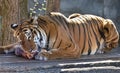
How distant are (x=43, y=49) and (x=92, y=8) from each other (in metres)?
5.01

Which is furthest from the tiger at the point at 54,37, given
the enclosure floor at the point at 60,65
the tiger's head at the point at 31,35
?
the enclosure floor at the point at 60,65

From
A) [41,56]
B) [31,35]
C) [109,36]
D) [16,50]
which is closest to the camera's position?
[41,56]

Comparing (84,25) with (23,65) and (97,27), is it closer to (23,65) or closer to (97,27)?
(97,27)

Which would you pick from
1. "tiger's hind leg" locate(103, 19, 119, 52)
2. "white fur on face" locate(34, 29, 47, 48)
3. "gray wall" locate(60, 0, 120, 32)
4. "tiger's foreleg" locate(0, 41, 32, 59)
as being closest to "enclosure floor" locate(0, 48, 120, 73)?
"tiger's foreleg" locate(0, 41, 32, 59)

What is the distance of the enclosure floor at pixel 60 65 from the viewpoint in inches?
135

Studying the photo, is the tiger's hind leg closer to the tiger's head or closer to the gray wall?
the tiger's head

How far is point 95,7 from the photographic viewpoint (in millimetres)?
8891

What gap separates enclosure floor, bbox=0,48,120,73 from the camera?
11.3 ft

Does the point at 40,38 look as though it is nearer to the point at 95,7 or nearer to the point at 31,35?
the point at 31,35

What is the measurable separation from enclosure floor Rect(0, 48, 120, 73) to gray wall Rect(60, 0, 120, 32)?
4.70m

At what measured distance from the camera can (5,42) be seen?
582cm

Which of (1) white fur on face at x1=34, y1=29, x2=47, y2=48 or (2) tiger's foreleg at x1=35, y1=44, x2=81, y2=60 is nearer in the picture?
(2) tiger's foreleg at x1=35, y1=44, x2=81, y2=60

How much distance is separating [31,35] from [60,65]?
1.73 ft

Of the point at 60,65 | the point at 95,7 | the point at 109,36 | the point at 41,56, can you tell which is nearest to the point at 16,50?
the point at 41,56
